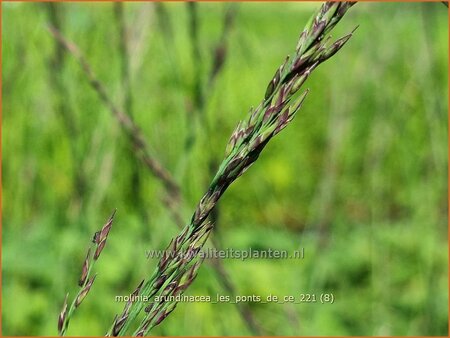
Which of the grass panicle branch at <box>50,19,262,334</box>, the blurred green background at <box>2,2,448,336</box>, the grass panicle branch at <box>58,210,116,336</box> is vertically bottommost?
the grass panicle branch at <box>58,210,116,336</box>

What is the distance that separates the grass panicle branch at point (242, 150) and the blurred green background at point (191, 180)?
0.46m

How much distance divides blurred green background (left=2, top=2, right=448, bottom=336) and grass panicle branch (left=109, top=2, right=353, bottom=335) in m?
0.46

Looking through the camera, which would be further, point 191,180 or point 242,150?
point 191,180

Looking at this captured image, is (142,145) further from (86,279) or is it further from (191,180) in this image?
(191,180)

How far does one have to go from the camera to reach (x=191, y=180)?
119 cm

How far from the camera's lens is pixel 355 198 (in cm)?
271

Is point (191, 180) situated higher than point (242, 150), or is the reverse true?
point (191, 180)

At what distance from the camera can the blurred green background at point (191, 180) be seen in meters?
1.02

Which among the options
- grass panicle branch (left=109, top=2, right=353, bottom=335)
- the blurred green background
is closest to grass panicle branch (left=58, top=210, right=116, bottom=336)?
grass panicle branch (left=109, top=2, right=353, bottom=335)

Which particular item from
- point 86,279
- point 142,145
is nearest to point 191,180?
point 142,145

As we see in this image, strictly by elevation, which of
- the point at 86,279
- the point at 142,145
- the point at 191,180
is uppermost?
the point at 191,180

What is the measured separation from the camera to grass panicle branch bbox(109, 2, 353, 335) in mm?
345

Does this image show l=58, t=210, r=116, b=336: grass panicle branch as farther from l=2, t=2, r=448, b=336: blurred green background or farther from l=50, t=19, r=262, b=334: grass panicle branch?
l=2, t=2, r=448, b=336: blurred green background

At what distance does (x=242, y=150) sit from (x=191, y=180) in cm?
84
